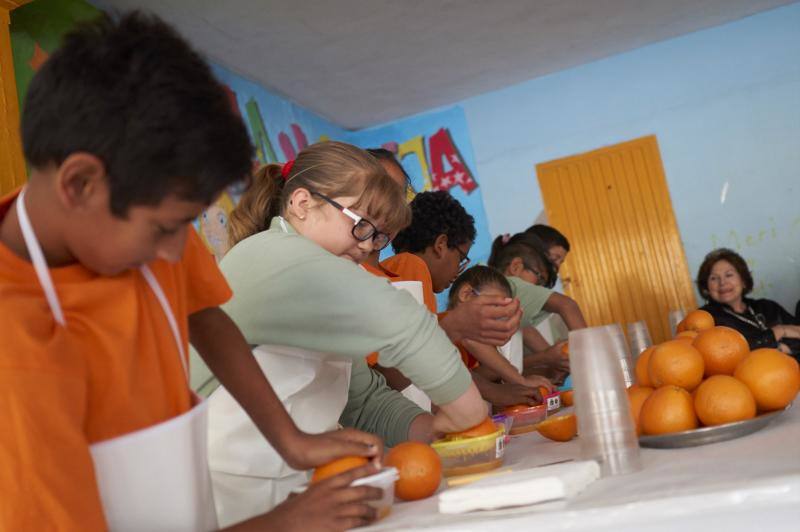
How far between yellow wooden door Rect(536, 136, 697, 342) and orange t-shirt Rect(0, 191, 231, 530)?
5211 mm

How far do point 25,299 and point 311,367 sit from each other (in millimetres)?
628

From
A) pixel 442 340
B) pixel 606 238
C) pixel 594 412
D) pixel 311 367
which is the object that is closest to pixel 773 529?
pixel 594 412

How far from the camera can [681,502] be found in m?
0.75

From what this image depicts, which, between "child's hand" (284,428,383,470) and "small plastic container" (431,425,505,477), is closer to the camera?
"child's hand" (284,428,383,470)

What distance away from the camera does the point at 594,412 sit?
1.00 m

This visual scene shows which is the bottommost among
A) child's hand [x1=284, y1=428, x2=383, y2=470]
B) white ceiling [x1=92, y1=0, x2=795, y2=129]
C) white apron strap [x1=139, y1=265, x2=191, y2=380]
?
child's hand [x1=284, y1=428, x2=383, y2=470]

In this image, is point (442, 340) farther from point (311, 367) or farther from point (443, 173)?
point (443, 173)

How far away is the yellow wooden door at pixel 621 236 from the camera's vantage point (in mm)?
5793

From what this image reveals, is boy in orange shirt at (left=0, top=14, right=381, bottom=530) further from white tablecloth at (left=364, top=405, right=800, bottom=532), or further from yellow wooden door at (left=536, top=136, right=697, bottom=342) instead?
yellow wooden door at (left=536, top=136, right=697, bottom=342)

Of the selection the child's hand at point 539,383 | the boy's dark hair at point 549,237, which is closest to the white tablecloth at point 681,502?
the child's hand at point 539,383

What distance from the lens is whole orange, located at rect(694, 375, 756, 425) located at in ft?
3.59

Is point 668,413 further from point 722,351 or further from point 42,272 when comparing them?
point 42,272

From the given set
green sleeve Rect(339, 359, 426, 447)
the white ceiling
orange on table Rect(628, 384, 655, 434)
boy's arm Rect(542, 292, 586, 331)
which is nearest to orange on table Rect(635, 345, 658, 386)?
orange on table Rect(628, 384, 655, 434)

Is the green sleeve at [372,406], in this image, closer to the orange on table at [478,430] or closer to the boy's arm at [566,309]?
the orange on table at [478,430]
